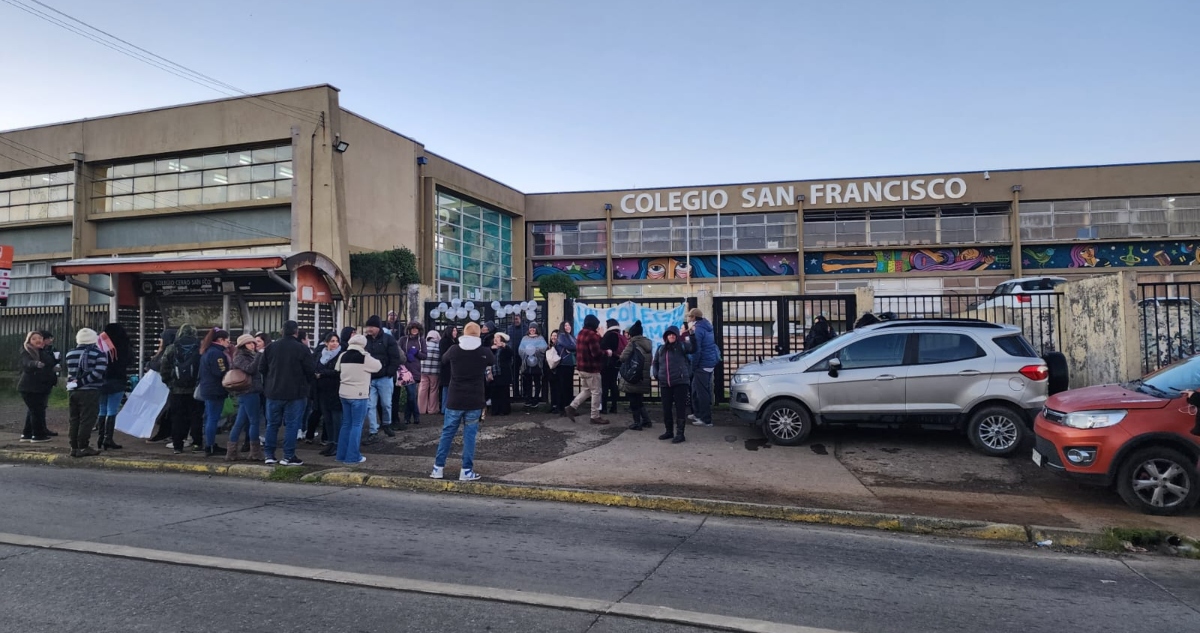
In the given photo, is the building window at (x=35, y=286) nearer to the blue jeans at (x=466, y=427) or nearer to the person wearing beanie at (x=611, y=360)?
the person wearing beanie at (x=611, y=360)

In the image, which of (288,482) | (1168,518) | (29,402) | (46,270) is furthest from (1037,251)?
(46,270)

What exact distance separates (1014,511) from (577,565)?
4.70m

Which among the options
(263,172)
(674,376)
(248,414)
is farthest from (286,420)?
(263,172)

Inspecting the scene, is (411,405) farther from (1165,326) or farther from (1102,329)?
(1165,326)

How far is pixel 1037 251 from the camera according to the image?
34.5m

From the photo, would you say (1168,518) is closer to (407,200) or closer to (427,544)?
(427,544)

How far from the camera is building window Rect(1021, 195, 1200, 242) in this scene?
110 ft

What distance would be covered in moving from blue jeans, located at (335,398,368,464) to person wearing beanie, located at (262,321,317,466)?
1.70 feet

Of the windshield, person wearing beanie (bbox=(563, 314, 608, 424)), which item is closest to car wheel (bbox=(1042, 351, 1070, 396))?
the windshield

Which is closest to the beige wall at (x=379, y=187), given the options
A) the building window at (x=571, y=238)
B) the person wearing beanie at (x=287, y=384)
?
the building window at (x=571, y=238)

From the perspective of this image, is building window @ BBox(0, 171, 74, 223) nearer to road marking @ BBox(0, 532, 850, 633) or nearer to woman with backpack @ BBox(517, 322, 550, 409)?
woman with backpack @ BBox(517, 322, 550, 409)

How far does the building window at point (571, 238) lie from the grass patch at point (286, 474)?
1204 inches

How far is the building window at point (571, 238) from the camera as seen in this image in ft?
127

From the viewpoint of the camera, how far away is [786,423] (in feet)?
32.4
